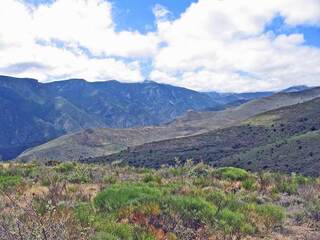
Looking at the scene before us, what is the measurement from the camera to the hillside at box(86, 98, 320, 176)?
5838cm

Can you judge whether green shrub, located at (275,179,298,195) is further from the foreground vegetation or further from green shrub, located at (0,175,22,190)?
green shrub, located at (0,175,22,190)

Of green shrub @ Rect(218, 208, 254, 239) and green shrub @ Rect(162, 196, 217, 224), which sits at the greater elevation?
green shrub @ Rect(162, 196, 217, 224)

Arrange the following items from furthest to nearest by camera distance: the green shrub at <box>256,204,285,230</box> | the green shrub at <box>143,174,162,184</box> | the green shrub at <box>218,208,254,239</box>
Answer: the green shrub at <box>143,174,162,184</box>
the green shrub at <box>256,204,285,230</box>
the green shrub at <box>218,208,254,239</box>

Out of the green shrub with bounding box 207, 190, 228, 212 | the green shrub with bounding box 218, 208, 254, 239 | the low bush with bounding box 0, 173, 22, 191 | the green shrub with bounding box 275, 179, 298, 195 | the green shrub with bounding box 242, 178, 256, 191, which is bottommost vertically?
the green shrub with bounding box 275, 179, 298, 195

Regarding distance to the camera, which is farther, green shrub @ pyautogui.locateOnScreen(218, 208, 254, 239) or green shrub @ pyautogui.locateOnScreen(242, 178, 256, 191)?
green shrub @ pyautogui.locateOnScreen(242, 178, 256, 191)

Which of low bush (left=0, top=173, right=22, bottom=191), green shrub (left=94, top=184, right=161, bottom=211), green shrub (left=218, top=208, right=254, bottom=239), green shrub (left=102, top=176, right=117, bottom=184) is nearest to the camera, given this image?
green shrub (left=218, top=208, right=254, bottom=239)

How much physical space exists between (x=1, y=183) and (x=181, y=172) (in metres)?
7.12

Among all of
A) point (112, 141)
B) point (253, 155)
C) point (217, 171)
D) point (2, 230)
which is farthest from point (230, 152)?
point (112, 141)

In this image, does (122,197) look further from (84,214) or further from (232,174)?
(232,174)

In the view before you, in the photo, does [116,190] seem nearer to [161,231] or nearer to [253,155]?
[161,231]

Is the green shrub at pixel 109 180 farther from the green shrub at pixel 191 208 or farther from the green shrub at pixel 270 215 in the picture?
the green shrub at pixel 270 215

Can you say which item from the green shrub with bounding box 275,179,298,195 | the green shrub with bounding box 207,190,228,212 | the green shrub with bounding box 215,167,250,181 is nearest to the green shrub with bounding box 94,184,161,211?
the green shrub with bounding box 207,190,228,212

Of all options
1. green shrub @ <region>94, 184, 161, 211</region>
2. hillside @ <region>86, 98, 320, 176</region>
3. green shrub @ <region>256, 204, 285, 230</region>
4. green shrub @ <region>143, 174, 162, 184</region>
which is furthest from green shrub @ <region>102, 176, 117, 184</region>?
hillside @ <region>86, 98, 320, 176</region>

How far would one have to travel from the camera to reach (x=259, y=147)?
75875 millimetres
